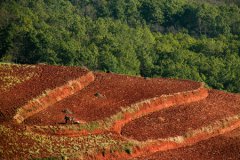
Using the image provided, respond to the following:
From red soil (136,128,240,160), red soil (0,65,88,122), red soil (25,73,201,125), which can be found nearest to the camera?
red soil (136,128,240,160)

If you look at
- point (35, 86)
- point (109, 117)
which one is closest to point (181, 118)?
point (109, 117)

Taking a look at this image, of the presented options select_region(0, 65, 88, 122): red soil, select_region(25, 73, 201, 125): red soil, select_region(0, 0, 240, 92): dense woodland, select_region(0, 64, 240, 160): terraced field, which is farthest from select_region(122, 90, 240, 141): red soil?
select_region(0, 0, 240, 92): dense woodland

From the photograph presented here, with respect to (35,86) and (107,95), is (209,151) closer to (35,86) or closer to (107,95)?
(107,95)

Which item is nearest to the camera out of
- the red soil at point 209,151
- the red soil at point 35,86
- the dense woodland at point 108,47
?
the red soil at point 209,151

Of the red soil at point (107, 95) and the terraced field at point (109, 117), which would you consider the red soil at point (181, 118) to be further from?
the red soil at point (107, 95)

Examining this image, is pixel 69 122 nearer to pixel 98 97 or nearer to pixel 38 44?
pixel 98 97

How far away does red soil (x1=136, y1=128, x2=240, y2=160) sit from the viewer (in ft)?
138

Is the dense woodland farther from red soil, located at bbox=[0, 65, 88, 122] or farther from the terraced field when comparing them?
the terraced field

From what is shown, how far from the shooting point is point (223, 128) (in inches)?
2013

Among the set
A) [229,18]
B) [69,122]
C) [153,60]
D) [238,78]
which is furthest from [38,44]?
[229,18]

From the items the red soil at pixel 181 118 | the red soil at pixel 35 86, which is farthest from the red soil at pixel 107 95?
the red soil at pixel 181 118

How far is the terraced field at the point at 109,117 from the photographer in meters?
41.2

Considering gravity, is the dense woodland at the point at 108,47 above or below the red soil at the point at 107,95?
below

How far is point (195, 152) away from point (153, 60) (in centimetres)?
7986
